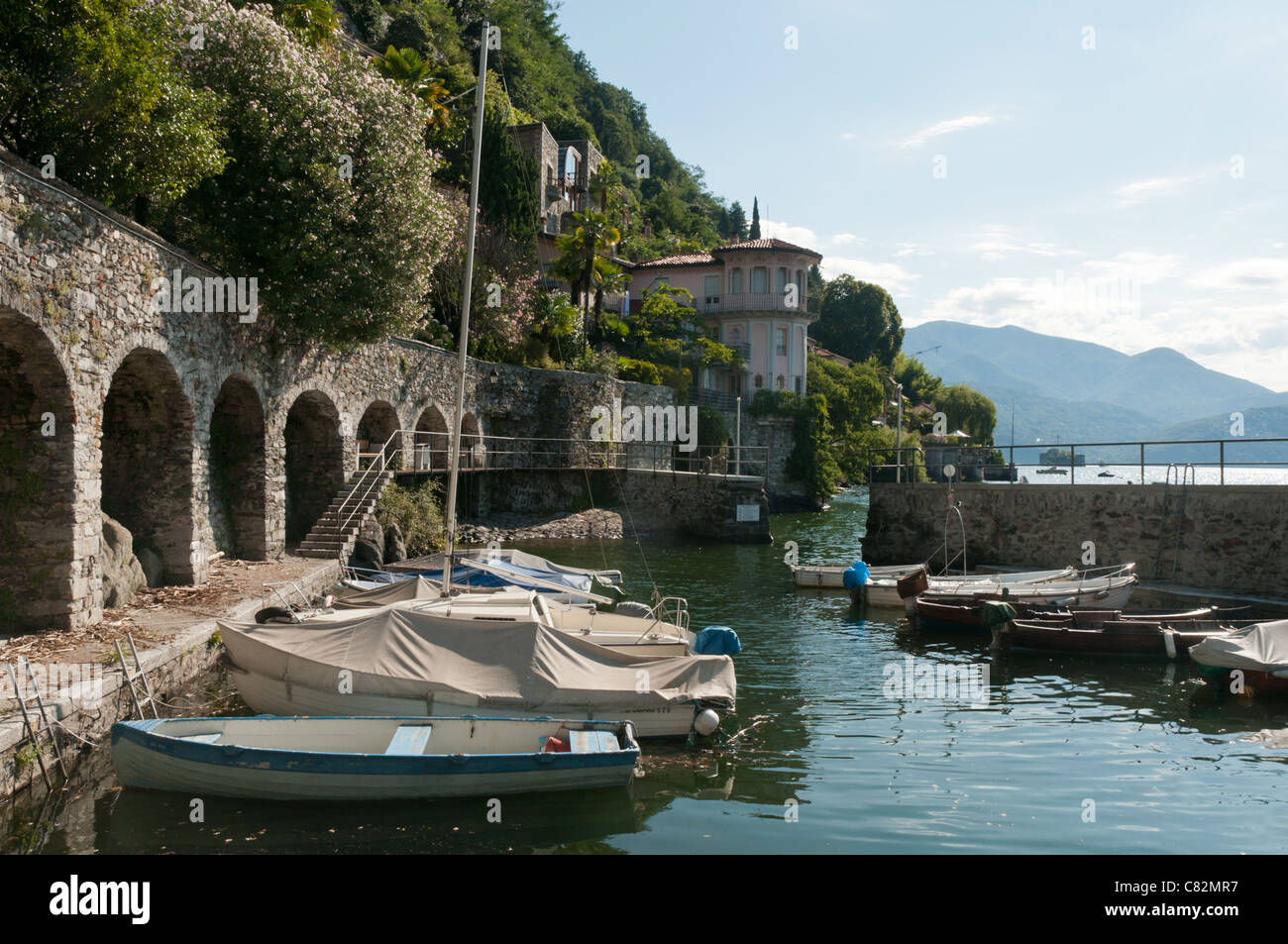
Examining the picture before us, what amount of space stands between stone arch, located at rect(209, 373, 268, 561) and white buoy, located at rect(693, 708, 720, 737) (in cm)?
1383

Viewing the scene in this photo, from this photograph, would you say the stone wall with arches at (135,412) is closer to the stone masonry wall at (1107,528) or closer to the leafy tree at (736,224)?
the stone masonry wall at (1107,528)

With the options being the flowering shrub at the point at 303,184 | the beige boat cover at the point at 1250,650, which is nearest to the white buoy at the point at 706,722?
the beige boat cover at the point at 1250,650

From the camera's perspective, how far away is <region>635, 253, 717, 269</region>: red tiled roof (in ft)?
193

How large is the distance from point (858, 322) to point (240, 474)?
73414 mm

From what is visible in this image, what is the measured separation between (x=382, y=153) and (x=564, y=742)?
15811mm

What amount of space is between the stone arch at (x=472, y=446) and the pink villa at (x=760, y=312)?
74.4ft

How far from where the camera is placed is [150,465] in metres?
17.4

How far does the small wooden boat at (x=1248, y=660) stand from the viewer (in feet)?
43.6

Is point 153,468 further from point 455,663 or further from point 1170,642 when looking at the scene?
point 1170,642

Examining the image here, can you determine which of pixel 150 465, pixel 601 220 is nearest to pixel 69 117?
pixel 150 465

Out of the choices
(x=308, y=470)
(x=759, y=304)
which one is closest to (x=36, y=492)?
(x=308, y=470)

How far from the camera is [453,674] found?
11.0 m

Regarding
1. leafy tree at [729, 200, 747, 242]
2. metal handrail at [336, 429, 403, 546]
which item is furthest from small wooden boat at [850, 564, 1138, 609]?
leafy tree at [729, 200, 747, 242]

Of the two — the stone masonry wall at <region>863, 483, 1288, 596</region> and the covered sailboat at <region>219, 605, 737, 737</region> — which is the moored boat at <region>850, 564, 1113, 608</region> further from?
the covered sailboat at <region>219, 605, 737, 737</region>
